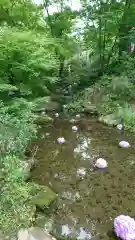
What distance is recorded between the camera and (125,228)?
3018 mm

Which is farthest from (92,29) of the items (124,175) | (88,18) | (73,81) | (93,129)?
(124,175)

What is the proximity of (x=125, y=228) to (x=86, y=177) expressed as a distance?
1211mm

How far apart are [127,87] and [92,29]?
228 cm

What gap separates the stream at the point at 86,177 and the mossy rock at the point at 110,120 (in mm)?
220

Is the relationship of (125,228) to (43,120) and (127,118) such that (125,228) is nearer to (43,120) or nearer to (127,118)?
(127,118)

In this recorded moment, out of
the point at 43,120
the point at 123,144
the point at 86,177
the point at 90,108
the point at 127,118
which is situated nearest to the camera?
the point at 86,177

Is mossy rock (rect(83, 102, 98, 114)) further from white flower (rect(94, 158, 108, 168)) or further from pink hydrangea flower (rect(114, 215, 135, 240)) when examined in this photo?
pink hydrangea flower (rect(114, 215, 135, 240))

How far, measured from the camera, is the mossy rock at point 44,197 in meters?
3.41

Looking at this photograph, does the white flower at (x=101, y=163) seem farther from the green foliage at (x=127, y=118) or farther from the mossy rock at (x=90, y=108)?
the mossy rock at (x=90, y=108)

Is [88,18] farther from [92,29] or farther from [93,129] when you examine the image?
[93,129]

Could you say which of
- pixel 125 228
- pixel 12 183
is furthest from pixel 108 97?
pixel 12 183

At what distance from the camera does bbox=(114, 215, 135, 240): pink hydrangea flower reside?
2978mm

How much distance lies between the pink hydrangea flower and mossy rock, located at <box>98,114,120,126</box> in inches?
125

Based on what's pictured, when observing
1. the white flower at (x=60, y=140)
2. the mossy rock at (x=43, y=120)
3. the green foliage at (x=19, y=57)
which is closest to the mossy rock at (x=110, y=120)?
the mossy rock at (x=43, y=120)
